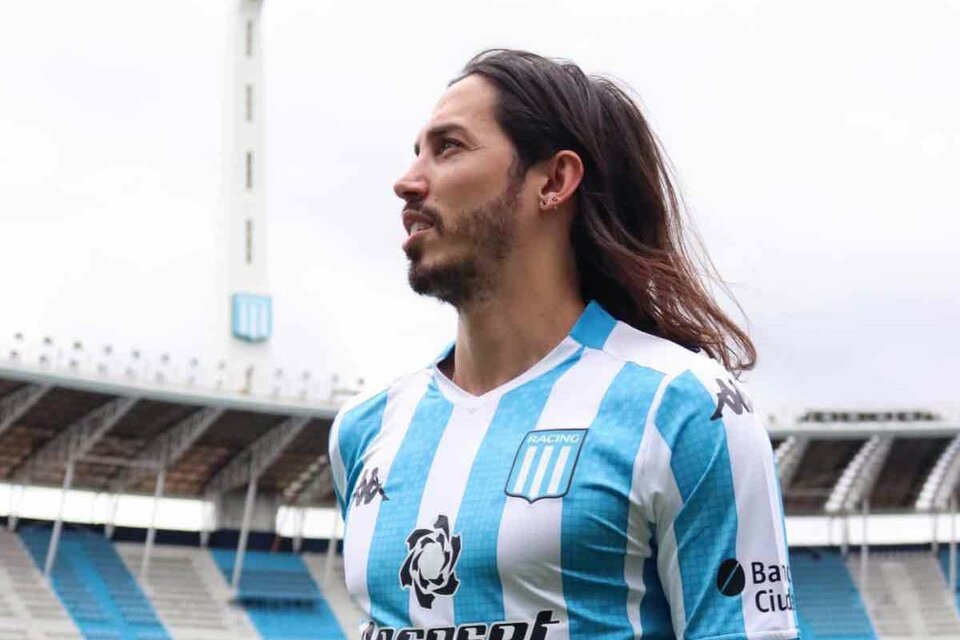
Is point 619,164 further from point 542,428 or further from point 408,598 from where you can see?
point 408,598

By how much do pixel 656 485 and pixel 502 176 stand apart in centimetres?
59

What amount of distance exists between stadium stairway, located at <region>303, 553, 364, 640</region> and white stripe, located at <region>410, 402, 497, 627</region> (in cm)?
3152

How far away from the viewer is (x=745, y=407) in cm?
237

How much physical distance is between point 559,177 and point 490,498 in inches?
22.2

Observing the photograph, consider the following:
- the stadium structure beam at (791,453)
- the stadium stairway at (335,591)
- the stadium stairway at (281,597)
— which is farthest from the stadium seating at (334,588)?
the stadium structure beam at (791,453)

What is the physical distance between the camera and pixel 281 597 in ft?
116

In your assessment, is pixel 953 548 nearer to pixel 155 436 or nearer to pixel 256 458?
pixel 256 458

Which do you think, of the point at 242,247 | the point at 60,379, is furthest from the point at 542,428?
the point at 242,247

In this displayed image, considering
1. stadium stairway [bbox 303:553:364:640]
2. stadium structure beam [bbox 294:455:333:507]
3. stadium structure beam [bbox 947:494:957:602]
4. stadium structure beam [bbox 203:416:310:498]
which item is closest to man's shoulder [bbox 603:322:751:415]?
stadium stairway [bbox 303:553:364:640]

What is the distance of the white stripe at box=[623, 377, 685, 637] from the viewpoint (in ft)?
7.59

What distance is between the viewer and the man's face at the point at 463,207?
101 inches

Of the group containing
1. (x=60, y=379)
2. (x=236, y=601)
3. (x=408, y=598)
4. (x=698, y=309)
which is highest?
(x=698, y=309)

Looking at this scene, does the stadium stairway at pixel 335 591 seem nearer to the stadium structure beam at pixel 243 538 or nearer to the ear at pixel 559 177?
the stadium structure beam at pixel 243 538

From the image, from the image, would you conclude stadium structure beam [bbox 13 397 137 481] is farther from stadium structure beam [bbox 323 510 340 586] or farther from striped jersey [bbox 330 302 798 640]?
striped jersey [bbox 330 302 798 640]
